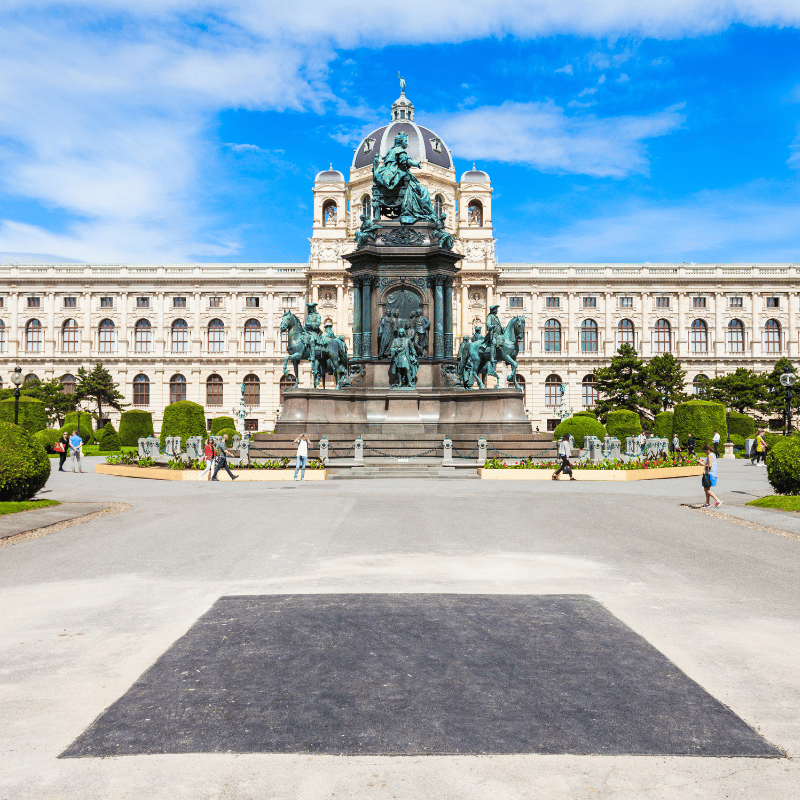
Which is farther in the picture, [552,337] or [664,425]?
[552,337]

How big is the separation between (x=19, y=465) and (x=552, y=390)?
7468 cm

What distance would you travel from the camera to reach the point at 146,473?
1030 inches

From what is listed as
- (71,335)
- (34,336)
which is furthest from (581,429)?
(34,336)

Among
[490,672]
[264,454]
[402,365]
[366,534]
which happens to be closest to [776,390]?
[402,365]

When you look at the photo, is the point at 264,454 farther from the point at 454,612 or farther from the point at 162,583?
the point at 454,612

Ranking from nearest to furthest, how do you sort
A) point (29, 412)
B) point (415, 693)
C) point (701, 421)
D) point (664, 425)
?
1. point (415, 693)
2. point (29, 412)
3. point (701, 421)
4. point (664, 425)

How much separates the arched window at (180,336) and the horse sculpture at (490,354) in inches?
2522

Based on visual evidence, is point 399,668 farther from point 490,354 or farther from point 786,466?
point 490,354

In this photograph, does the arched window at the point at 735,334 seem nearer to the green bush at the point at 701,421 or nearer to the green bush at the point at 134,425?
the green bush at the point at 701,421

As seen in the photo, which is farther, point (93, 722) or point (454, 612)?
point (454, 612)

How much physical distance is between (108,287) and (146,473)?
220 feet

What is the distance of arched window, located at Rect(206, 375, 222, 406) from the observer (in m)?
86.2

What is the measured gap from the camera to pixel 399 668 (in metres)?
5.16

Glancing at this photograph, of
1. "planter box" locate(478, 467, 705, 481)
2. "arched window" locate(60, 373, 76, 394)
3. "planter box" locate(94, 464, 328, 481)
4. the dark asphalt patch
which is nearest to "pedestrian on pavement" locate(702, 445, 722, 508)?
"planter box" locate(478, 467, 705, 481)
